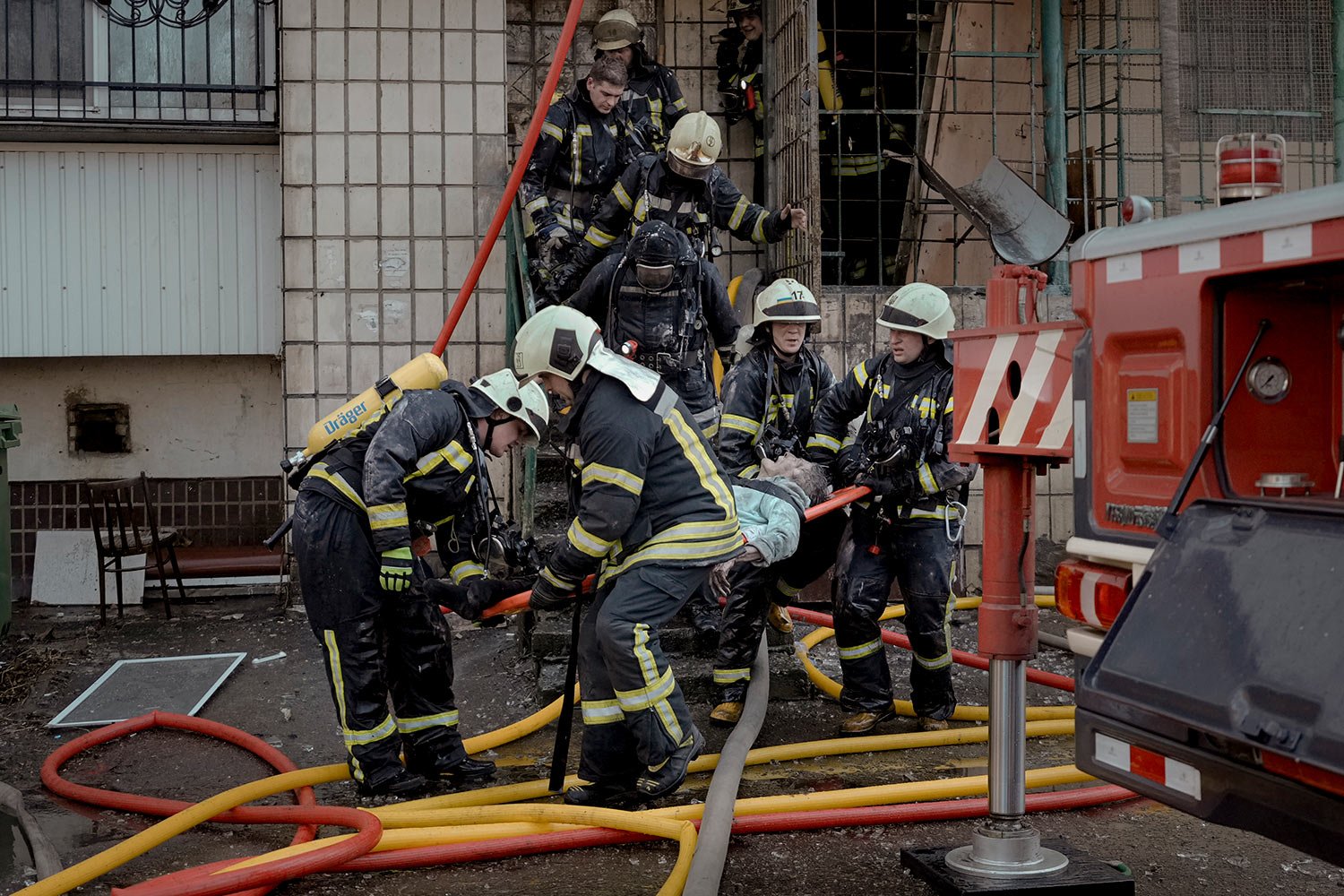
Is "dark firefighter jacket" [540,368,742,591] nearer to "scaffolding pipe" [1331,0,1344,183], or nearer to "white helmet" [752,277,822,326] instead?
"white helmet" [752,277,822,326]

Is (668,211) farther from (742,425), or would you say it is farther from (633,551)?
(633,551)

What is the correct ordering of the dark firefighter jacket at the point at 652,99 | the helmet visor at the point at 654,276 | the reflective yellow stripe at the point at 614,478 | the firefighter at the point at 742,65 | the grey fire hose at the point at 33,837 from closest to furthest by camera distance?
the grey fire hose at the point at 33,837 < the reflective yellow stripe at the point at 614,478 < the helmet visor at the point at 654,276 < the dark firefighter jacket at the point at 652,99 < the firefighter at the point at 742,65

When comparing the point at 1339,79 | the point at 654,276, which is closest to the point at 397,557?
the point at 654,276

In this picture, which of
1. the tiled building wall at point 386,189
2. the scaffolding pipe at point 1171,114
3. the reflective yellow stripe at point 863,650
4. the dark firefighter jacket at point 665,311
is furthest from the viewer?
the tiled building wall at point 386,189

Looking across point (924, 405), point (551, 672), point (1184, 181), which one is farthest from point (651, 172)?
point (1184, 181)

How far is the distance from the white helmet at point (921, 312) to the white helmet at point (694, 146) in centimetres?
178

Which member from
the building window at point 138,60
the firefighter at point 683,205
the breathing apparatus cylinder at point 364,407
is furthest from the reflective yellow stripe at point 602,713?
the building window at point 138,60

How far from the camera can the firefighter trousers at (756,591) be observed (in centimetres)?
564

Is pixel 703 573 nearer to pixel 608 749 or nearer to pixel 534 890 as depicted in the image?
pixel 608 749

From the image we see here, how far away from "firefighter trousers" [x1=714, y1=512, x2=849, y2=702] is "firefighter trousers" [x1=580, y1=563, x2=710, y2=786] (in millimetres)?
826

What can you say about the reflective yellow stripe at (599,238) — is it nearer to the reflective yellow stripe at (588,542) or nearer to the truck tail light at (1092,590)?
the reflective yellow stripe at (588,542)

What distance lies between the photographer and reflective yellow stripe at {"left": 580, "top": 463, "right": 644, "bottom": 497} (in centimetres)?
447

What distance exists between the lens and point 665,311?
666cm

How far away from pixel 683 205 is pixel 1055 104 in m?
2.91
